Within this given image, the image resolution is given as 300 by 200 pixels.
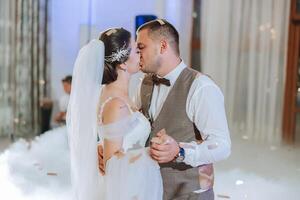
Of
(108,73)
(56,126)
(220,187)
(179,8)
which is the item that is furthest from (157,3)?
(108,73)

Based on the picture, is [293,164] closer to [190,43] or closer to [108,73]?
[190,43]

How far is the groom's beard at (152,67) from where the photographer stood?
166 cm

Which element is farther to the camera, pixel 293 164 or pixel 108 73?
pixel 293 164

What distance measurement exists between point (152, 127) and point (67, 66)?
5283 mm

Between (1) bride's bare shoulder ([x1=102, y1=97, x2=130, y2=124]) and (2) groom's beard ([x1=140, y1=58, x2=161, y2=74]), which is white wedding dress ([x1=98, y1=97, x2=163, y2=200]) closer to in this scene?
(1) bride's bare shoulder ([x1=102, y1=97, x2=130, y2=124])

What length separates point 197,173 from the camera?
166cm

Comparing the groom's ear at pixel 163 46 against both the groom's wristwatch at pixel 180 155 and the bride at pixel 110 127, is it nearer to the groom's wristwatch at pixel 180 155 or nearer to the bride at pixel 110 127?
the bride at pixel 110 127

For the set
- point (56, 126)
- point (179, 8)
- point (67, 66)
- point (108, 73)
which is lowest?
point (56, 126)

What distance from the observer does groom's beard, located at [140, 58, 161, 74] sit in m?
1.66

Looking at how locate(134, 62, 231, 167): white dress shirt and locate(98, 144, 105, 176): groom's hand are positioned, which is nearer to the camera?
locate(134, 62, 231, 167): white dress shirt

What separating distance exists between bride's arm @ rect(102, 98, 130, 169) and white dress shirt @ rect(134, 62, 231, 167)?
0.20 metres

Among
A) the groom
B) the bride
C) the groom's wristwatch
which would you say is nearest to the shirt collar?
the groom

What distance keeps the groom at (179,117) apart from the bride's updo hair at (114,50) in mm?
47

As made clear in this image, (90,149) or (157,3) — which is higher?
(157,3)
